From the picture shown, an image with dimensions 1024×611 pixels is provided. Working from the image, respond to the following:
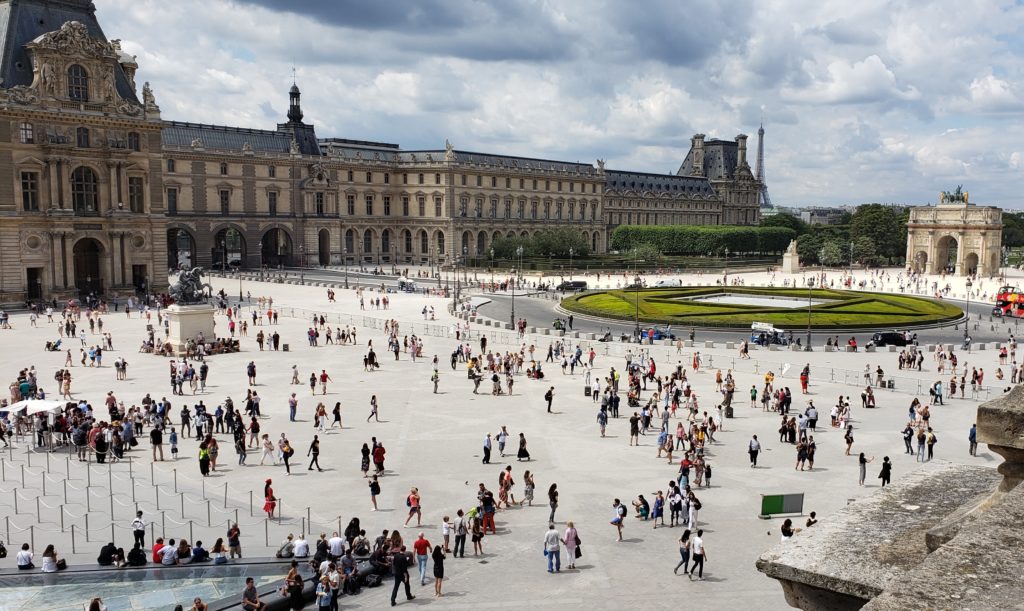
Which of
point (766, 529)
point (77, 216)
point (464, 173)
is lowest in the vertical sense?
point (766, 529)

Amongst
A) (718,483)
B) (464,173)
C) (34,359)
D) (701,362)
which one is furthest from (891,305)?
(464,173)

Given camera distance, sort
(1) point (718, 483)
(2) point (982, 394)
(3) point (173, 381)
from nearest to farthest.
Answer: (1) point (718, 483)
(3) point (173, 381)
(2) point (982, 394)

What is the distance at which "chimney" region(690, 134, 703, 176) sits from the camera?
629ft

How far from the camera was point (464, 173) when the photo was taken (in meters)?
127

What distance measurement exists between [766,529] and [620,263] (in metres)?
102

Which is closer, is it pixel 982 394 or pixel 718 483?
pixel 718 483

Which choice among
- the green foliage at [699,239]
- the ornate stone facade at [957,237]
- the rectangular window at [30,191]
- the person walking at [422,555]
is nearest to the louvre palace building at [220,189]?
the rectangular window at [30,191]

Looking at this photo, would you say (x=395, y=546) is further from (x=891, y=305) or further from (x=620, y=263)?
(x=620, y=263)

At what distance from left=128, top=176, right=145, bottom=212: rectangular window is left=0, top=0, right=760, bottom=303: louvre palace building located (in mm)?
113

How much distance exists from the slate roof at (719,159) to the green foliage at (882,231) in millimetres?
49201

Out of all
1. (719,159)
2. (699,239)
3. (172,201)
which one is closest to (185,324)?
(172,201)

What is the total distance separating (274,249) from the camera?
115000mm

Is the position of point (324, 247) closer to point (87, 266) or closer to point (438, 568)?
point (87, 266)

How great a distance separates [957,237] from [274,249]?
89.6 meters
